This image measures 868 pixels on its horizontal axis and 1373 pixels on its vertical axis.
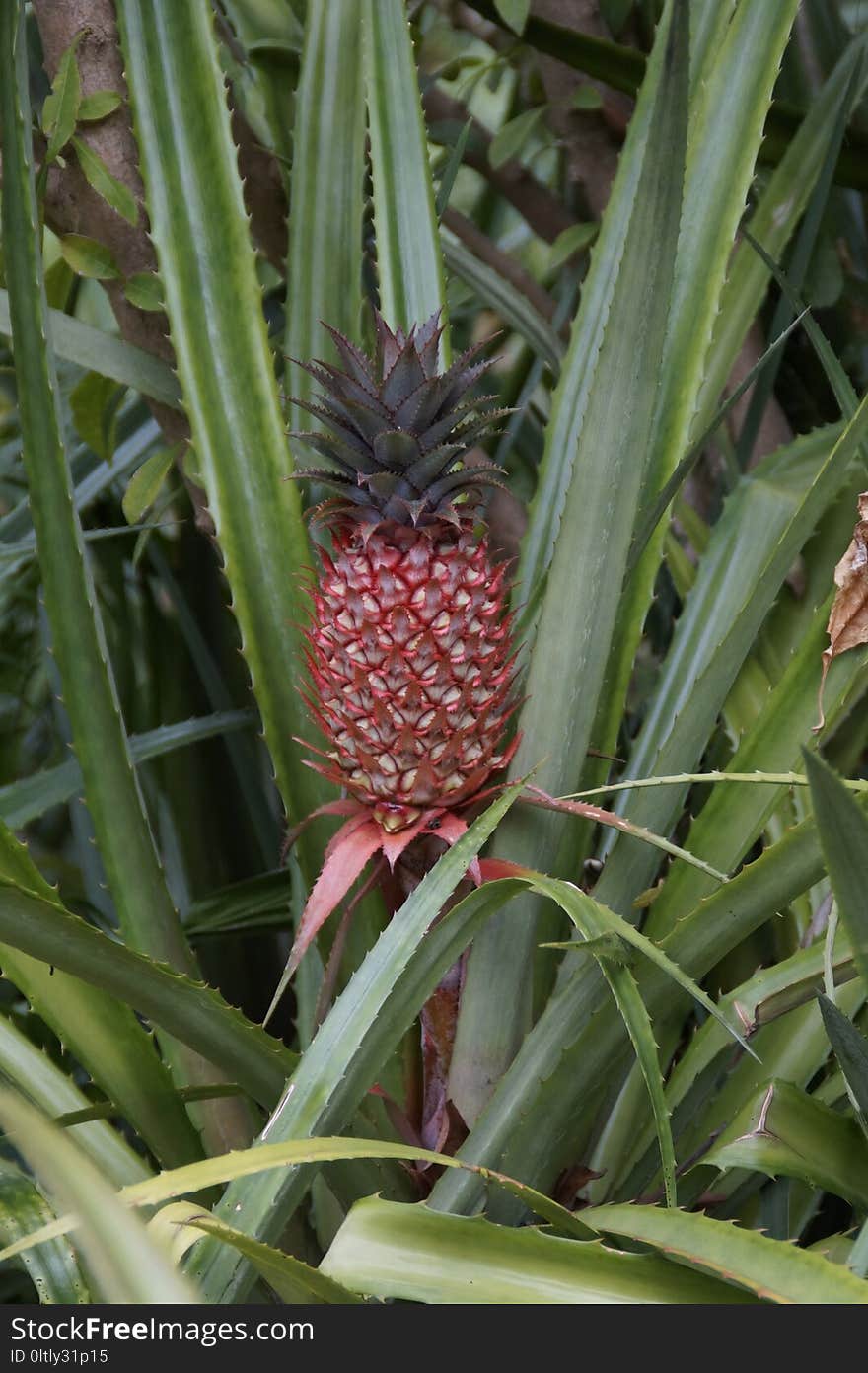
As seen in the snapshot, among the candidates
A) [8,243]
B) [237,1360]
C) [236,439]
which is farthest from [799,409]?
[237,1360]

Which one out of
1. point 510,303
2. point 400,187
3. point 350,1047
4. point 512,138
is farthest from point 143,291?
point 350,1047

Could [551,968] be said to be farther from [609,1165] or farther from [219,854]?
[219,854]

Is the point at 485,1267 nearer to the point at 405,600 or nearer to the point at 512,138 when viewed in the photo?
the point at 405,600

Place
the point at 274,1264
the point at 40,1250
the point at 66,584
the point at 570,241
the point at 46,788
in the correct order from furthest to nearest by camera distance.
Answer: the point at 570,241, the point at 46,788, the point at 66,584, the point at 40,1250, the point at 274,1264

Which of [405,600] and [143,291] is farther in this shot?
[143,291]

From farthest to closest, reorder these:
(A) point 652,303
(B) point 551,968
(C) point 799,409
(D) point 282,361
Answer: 1. (C) point 799,409
2. (D) point 282,361
3. (B) point 551,968
4. (A) point 652,303
